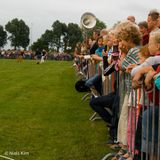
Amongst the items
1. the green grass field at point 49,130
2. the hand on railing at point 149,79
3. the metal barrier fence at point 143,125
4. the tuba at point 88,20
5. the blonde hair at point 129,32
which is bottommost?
the green grass field at point 49,130

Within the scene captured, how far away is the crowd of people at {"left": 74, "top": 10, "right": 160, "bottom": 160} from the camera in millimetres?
6043

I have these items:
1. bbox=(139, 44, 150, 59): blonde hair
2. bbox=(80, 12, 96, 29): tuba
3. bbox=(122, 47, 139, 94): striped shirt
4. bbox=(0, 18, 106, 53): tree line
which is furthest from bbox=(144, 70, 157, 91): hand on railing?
bbox=(0, 18, 106, 53): tree line

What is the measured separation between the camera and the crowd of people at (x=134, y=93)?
6.04 meters

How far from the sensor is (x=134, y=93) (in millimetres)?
6996

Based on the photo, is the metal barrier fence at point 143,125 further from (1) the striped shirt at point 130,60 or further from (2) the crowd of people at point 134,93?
(1) the striped shirt at point 130,60

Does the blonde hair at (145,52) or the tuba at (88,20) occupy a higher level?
the tuba at (88,20)

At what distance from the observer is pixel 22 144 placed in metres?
9.17

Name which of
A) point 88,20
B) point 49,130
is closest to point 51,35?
point 88,20

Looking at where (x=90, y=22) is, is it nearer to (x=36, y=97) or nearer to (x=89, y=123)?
(x=36, y=97)

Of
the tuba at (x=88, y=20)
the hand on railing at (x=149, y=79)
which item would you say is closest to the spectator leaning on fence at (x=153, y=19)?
the hand on railing at (x=149, y=79)

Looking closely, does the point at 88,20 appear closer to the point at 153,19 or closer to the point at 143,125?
the point at 153,19

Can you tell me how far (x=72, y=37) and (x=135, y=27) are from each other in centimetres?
12544

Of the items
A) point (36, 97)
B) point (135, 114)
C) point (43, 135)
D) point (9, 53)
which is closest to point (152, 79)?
point (135, 114)

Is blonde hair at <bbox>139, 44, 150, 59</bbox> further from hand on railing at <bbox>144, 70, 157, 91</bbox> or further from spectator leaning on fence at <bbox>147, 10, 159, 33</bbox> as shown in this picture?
spectator leaning on fence at <bbox>147, 10, 159, 33</bbox>
